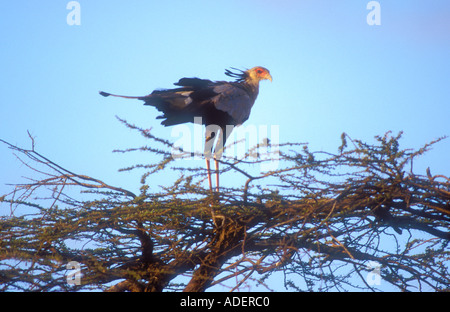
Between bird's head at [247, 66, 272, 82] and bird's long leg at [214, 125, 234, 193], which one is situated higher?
bird's head at [247, 66, 272, 82]

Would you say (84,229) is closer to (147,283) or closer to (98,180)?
(98,180)

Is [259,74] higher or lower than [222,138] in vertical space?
higher

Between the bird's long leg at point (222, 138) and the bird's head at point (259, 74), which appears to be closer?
the bird's long leg at point (222, 138)

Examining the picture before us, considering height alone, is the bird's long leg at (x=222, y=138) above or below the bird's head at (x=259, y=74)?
below

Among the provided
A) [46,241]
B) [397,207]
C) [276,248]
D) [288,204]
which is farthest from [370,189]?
[46,241]

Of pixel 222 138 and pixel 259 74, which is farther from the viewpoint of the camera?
pixel 259 74

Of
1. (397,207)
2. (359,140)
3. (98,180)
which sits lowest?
(397,207)

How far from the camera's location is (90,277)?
3.11 meters

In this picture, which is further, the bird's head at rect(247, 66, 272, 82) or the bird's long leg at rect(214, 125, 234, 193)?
the bird's head at rect(247, 66, 272, 82)
